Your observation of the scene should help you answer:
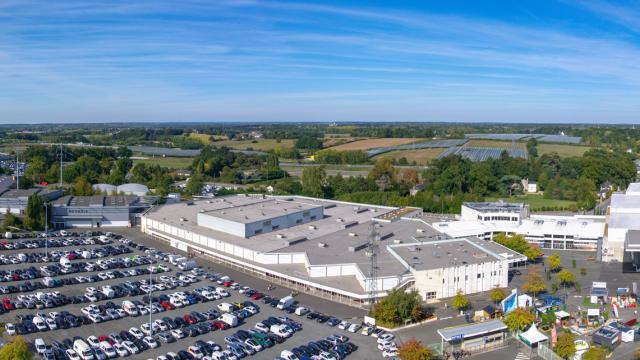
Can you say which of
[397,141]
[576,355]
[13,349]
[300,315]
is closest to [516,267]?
[576,355]

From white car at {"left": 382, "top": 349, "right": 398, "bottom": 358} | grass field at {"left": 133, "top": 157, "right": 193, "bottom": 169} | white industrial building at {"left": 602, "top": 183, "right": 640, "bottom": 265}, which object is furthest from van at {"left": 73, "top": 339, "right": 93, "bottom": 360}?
grass field at {"left": 133, "top": 157, "right": 193, "bottom": 169}

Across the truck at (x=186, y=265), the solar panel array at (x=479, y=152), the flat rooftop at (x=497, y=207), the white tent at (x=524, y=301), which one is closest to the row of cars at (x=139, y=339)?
the truck at (x=186, y=265)

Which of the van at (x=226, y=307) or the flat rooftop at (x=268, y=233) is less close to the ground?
the flat rooftop at (x=268, y=233)

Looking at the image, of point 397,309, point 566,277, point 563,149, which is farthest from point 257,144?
point 397,309

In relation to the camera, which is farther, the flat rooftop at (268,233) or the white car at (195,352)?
the flat rooftop at (268,233)

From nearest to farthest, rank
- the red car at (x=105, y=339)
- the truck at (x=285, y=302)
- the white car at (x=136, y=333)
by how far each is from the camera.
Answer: the red car at (x=105, y=339), the white car at (x=136, y=333), the truck at (x=285, y=302)

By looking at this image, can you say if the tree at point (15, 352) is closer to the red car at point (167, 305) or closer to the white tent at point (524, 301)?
the red car at point (167, 305)

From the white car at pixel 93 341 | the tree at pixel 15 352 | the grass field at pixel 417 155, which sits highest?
the grass field at pixel 417 155
